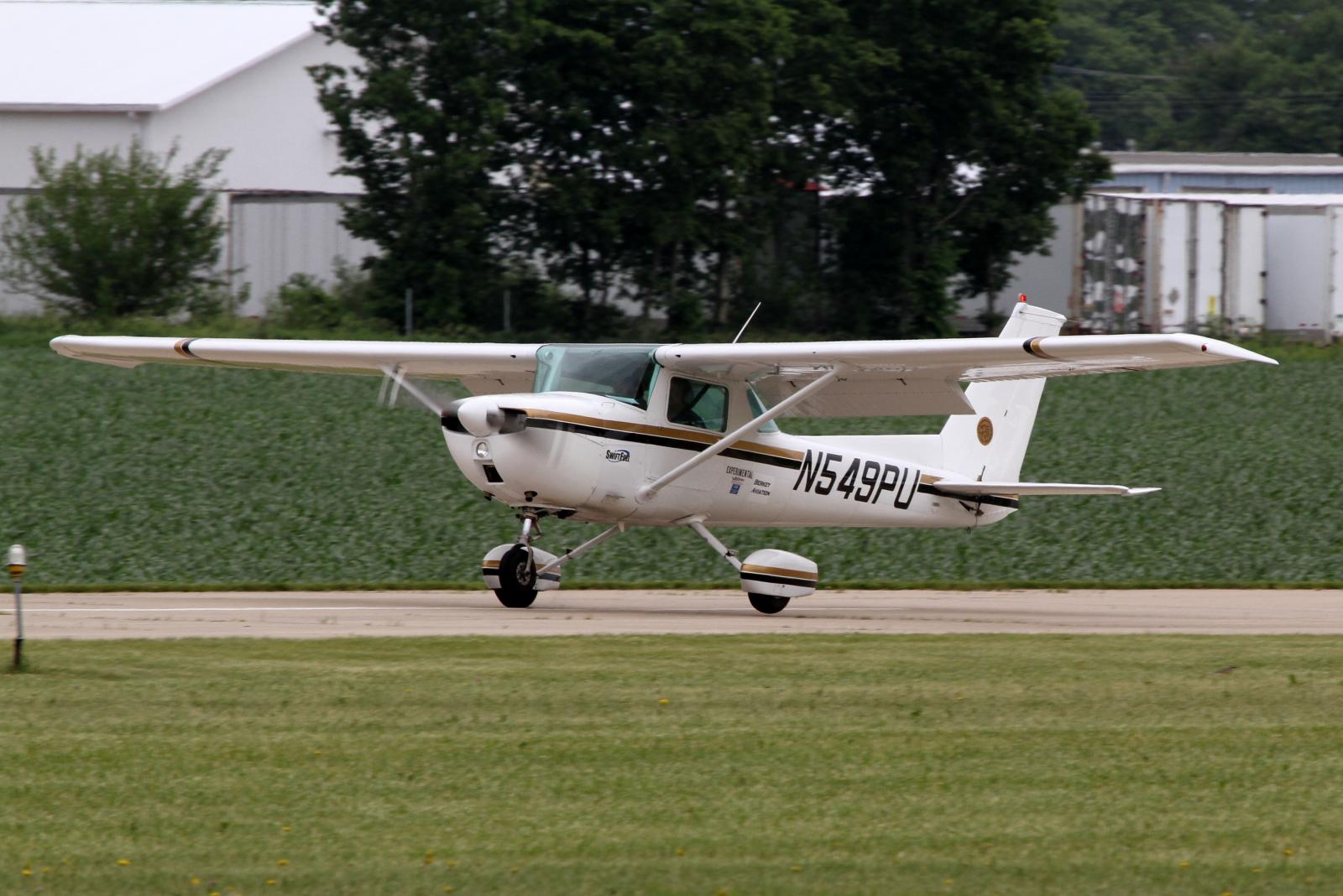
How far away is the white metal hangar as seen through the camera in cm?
3647

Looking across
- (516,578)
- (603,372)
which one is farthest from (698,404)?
(516,578)

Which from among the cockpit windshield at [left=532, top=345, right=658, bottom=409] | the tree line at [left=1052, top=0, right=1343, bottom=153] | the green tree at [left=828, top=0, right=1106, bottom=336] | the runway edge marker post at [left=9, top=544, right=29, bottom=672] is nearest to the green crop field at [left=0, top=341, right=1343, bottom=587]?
the cockpit windshield at [left=532, top=345, right=658, bottom=409]

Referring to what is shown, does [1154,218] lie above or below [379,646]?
above

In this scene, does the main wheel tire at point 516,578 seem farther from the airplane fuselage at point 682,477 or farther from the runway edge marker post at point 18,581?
the runway edge marker post at point 18,581

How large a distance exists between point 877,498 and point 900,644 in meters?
4.21

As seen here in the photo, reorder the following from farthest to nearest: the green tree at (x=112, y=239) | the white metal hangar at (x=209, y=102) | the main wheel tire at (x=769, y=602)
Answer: the white metal hangar at (x=209, y=102)
the green tree at (x=112, y=239)
the main wheel tire at (x=769, y=602)

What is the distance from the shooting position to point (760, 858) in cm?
649

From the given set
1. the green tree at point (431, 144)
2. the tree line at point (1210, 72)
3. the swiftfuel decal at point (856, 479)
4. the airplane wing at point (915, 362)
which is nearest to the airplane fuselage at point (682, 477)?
the swiftfuel decal at point (856, 479)

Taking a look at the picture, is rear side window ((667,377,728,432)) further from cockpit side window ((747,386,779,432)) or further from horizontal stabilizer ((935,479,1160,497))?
horizontal stabilizer ((935,479,1160,497))

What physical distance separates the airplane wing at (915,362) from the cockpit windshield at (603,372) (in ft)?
0.65

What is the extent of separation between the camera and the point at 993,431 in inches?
664

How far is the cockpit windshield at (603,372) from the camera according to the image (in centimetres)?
1477

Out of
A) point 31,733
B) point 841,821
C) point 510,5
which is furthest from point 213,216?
point 841,821

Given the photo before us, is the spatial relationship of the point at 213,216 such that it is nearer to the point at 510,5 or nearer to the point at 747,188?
the point at 510,5
